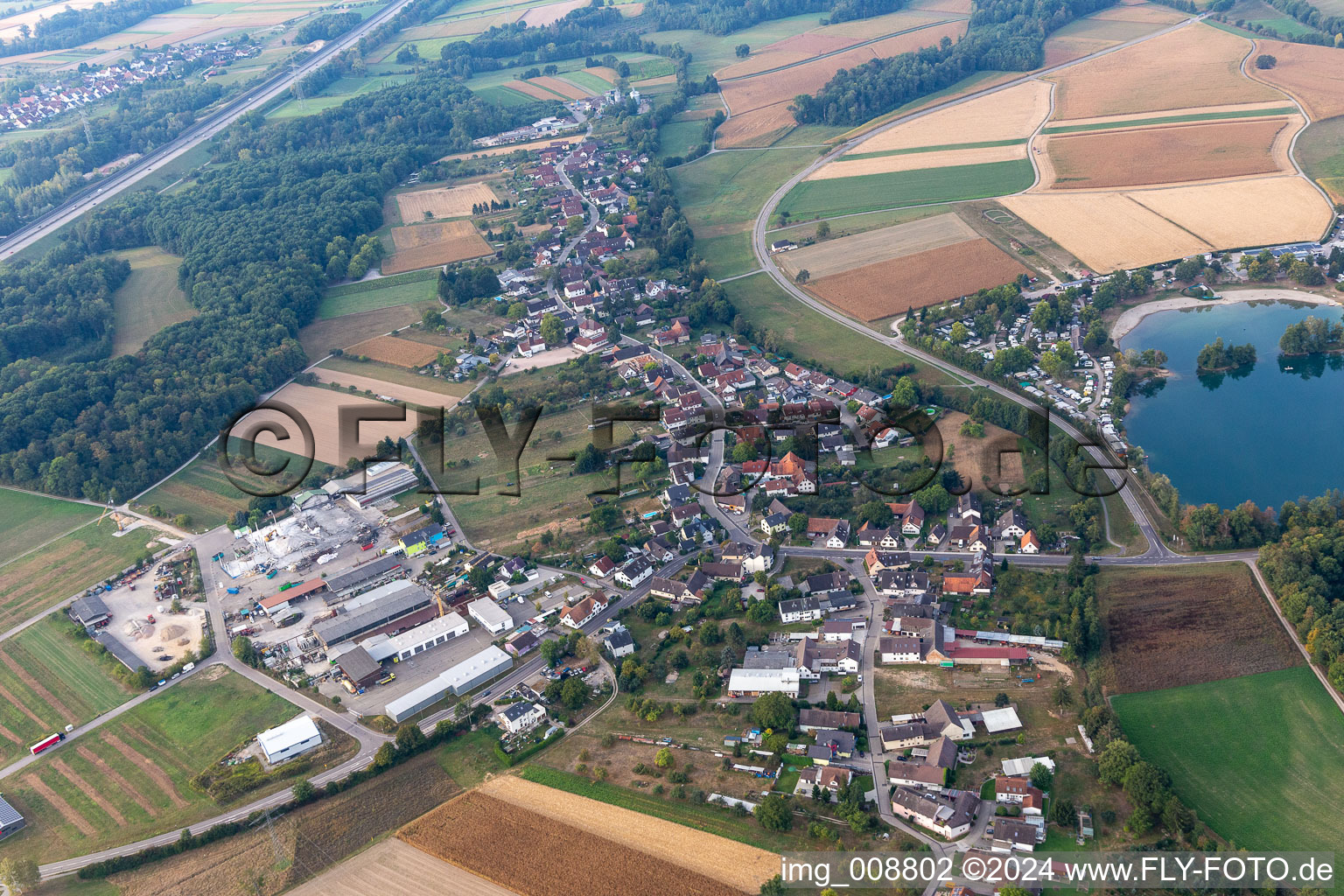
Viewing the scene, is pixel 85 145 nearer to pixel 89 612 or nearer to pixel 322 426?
pixel 322 426

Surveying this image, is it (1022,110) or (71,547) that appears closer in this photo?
(71,547)

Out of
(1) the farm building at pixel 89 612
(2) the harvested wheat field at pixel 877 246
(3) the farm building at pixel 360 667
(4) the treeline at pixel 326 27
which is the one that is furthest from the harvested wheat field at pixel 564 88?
(3) the farm building at pixel 360 667

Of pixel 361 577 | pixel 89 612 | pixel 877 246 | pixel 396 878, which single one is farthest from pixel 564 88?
pixel 396 878

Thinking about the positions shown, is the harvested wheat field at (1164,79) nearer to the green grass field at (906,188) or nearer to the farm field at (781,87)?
the green grass field at (906,188)

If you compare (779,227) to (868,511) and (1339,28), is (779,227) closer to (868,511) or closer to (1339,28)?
(868,511)

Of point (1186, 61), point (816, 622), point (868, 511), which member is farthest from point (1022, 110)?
point (816, 622)

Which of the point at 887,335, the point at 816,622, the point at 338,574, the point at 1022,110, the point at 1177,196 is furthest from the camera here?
the point at 1022,110
